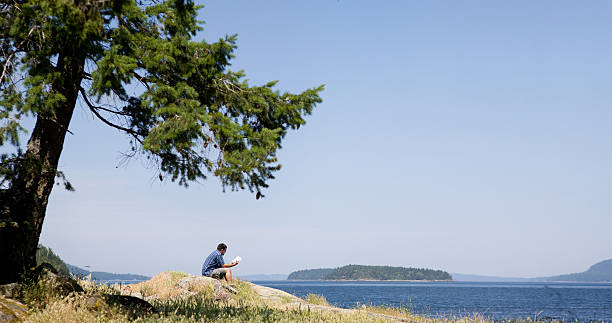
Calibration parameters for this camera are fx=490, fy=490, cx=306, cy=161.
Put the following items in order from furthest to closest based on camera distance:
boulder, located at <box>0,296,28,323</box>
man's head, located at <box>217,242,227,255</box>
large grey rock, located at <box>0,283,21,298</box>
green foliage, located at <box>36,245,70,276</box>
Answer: man's head, located at <box>217,242,227,255</box> < green foliage, located at <box>36,245,70,276</box> < large grey rock, located at <box>0,283,21,298</box> < boulder, located at <box>0,296,28,323</box>

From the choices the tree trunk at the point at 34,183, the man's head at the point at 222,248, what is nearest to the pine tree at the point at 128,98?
the tree trunk at the point at 34,183

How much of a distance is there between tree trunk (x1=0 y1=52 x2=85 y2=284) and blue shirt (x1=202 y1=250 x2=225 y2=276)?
27.7 feet

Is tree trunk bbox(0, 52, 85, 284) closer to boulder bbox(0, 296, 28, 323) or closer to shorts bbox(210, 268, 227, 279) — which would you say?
boulder bbox(0, 296, 28, 323)

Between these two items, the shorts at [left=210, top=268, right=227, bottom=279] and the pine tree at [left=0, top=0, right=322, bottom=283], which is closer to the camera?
the pine tree at [left=0, top=0, right=322, bottom=283]

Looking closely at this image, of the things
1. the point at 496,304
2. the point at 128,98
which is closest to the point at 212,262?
the point at 128,98

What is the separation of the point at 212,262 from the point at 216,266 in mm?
264

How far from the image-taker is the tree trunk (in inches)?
395

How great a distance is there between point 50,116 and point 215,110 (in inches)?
134

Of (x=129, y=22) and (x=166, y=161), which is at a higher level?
(x=129, y=22)

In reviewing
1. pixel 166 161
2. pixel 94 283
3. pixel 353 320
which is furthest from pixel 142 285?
pixel 353 320

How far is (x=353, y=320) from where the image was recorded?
10.2m

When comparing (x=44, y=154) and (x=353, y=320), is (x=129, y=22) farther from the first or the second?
(x=353, y=320)

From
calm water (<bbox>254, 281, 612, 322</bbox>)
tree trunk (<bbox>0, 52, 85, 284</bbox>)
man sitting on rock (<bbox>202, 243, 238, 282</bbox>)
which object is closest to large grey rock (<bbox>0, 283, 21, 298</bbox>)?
tree trunk (<bbox>0, 52, 85, 284</bbox>)

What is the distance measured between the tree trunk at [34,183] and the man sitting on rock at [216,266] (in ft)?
27.7
